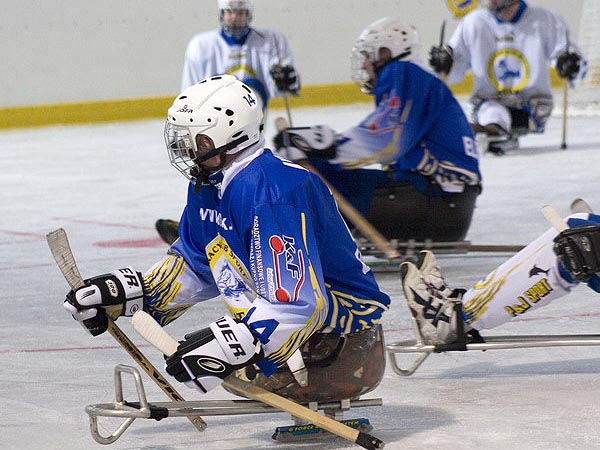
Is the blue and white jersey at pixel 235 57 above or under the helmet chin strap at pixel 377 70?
under

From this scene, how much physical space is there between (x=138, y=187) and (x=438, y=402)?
5076mm

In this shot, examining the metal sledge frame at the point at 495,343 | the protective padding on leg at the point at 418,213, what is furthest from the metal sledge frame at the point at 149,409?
the protective padding on leg at the point at 418,213

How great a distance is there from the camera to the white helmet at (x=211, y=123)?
7.94 feet

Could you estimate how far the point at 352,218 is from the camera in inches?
176

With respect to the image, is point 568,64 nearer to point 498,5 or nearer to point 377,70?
point 498,5

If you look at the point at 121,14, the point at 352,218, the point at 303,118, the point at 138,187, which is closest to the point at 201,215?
the point at 352,218

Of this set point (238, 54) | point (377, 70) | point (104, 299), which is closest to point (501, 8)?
point (238, 54)

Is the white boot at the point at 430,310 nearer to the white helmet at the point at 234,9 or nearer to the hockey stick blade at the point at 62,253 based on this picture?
the hockey stick blade at the point at 62,253

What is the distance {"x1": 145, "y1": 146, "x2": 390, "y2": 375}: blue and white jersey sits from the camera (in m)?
2.25

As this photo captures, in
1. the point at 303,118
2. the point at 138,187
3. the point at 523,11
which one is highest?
the point at 523,11

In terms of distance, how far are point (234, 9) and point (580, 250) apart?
704 centimetres

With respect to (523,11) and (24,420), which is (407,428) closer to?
(24,420)

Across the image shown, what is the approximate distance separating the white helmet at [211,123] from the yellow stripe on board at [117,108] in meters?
10.1

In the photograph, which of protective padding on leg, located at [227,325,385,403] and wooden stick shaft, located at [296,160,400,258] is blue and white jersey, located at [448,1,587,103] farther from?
protective padding on leg, located at [227,325,385,403]
